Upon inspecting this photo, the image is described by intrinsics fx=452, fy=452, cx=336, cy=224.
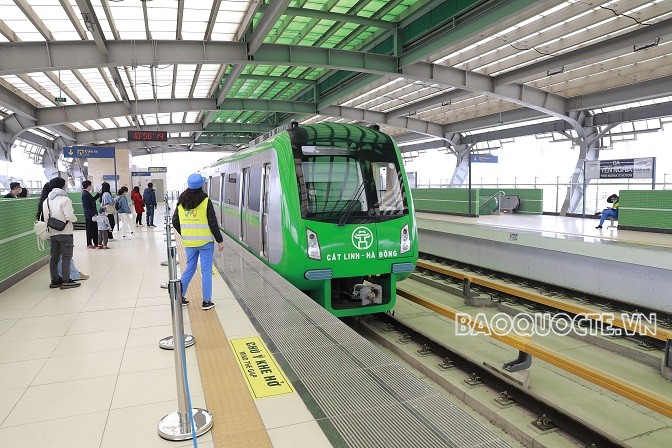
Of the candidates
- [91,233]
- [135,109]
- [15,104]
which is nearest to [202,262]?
[91,233]

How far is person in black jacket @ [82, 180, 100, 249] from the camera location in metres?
9.68

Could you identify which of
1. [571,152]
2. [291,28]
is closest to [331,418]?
[291,28]

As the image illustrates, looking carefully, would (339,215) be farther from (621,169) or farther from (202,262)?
(621,169)

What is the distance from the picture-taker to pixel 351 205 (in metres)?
6.35

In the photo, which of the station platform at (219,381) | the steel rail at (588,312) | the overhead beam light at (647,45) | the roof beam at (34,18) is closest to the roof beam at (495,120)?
the overhead beam light at (647,45)

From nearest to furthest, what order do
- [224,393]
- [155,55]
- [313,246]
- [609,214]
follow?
[224,393], [313,246], [155,55], [609,214]

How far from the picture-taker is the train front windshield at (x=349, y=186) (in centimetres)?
623

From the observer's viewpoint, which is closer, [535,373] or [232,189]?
[535,373]

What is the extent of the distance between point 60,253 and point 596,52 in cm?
1438

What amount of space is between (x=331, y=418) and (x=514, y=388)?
2.85 m

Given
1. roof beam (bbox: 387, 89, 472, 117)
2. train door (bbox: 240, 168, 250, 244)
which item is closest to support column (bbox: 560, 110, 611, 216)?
roof beam (bbox: 387, 89, 472, 117)

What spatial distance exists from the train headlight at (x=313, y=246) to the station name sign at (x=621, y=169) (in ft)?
42.3

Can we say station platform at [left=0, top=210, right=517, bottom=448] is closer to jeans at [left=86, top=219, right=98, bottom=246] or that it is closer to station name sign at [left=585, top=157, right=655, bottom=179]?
jeans at [left=86, top=219, right=98, bottom=246]

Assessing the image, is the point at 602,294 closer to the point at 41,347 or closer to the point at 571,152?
the point at 41,347
